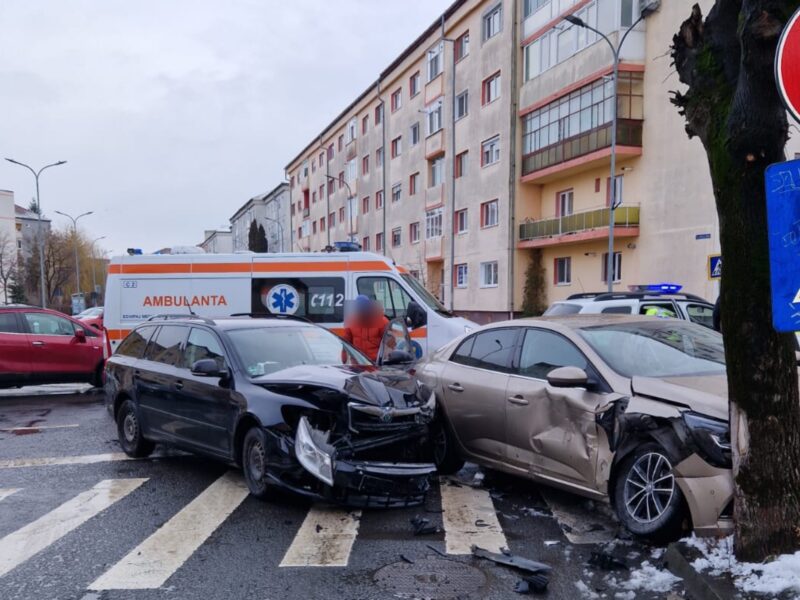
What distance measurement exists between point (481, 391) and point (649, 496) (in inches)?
76.4

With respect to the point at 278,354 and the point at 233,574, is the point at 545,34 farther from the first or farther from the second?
the point at 233,574

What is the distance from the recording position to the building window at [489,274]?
32.8 metres

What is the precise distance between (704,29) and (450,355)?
3974 mm

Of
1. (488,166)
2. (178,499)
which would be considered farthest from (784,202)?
(488,166)

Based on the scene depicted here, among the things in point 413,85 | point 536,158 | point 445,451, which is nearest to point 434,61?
point 413,85

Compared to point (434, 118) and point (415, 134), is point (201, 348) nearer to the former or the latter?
point (434, 118)

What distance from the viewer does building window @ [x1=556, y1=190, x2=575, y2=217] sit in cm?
2969

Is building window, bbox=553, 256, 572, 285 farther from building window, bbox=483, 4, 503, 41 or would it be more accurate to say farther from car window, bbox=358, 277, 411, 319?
car window, bbox=358, 277, 411, 319

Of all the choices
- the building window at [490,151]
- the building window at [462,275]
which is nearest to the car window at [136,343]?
the building window at [490,151]

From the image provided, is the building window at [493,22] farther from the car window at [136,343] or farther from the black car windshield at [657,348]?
the black car windshield at [657,348]

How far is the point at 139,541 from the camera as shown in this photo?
4805 mm

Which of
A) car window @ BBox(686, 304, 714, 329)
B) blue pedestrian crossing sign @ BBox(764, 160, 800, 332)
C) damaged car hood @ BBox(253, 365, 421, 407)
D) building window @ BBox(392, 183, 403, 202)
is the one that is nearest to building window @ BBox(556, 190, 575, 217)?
building window @ BBox(392, 183, 403, 202)

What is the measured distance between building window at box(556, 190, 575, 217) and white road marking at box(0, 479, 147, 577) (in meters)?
26.1

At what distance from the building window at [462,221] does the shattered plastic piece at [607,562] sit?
3152cm
